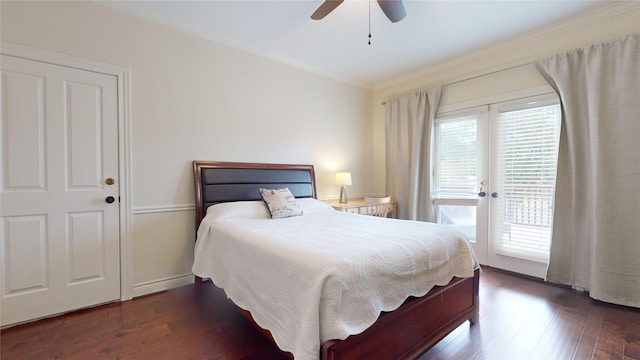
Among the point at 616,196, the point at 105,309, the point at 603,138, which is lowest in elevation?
the point at 105,309

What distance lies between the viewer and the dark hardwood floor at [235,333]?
1.74 meters

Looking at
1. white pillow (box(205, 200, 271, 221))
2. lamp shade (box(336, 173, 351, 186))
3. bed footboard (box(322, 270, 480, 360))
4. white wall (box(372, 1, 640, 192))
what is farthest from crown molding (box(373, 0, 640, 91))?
white pillow (box(205, 200, 271, 221))

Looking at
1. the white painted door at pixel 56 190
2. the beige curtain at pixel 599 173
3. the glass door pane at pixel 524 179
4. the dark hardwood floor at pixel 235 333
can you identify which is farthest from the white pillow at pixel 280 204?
the beige curtain at pixel 599 173

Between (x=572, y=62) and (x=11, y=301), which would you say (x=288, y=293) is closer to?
(x=11, y=301)

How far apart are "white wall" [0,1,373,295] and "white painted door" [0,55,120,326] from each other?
0.20m

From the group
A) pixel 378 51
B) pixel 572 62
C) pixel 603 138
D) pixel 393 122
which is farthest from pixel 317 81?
pixel 603 138

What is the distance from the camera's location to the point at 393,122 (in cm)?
432

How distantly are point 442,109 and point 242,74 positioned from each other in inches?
107

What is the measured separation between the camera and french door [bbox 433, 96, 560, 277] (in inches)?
114

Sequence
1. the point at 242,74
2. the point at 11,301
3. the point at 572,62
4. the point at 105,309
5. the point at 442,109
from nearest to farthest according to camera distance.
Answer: the point at 11,301 → the point at 105,309 → the point at 572,62 → the point at 242,74 → the point at 442,109

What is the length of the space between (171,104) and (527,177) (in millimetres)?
3921

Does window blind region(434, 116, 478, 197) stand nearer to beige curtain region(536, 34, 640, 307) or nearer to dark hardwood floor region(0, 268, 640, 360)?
beige curtain region(536, 34, 640, 307)

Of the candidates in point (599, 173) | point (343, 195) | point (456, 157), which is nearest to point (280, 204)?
point (343, 195)

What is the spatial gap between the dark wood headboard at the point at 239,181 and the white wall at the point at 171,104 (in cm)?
11
